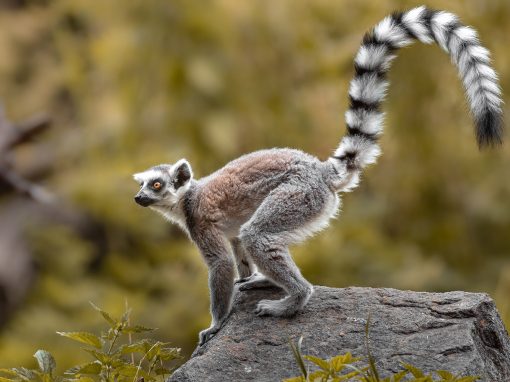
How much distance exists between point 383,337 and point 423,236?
10662 mm

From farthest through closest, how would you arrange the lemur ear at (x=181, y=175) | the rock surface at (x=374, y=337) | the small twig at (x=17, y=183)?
the small twig at (x=17, y=183)
the lemur ear at (x=181, y=175)
the rock surface at (x=374, y=337)

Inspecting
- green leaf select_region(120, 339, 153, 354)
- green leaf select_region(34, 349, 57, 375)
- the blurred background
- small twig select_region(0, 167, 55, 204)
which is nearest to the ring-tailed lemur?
green leaf select_region(120, 339, 153, 354)

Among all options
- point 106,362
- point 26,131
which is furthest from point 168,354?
point 26,131

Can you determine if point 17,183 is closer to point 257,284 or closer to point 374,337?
point 257,284

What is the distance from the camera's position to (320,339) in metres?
4.80

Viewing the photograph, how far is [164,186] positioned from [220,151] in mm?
7137

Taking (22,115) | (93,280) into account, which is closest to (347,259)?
(93,280)

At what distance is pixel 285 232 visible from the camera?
17.8 ft

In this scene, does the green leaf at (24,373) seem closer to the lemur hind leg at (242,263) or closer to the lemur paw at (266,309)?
the lemur paw at (266,309)

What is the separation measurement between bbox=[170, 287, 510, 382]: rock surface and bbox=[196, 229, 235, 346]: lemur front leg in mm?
211

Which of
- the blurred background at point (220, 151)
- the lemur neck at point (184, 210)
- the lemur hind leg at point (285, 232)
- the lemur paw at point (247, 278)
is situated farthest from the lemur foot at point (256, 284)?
the blurred background at point (220, 151)

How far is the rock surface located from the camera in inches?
178

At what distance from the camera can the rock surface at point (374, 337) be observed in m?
4.52

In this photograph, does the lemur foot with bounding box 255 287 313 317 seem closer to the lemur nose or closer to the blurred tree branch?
the lemur nose
